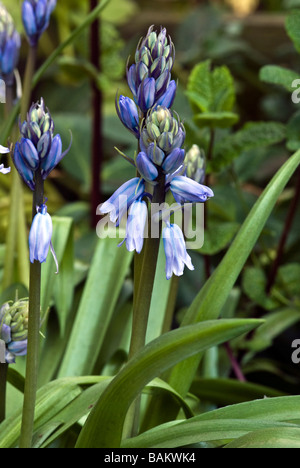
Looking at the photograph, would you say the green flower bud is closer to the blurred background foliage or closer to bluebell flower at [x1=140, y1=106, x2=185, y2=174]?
the blurred background foliage

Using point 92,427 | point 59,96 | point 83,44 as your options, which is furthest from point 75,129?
point 92,427

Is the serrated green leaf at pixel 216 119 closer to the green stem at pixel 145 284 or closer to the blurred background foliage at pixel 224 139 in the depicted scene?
the blurred background foliage at pixel 224 139

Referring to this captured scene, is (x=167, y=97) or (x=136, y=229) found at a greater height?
(x=167, y=97)

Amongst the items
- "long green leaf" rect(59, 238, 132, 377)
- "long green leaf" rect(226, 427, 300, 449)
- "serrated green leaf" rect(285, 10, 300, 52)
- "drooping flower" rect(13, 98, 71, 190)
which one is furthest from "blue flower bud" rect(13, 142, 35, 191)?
"serrated green leaf" rect(285, 10, 300, 52)

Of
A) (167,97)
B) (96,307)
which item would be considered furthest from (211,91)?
(167,97)

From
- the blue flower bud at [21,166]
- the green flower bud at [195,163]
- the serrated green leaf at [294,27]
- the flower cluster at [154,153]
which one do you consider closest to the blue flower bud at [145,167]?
the flower cluster at [154,153]

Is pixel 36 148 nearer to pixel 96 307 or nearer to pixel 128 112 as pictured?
pixel 128 112

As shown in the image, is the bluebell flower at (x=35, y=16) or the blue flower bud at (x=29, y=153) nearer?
the blue flower bud at (x=29, y=153)

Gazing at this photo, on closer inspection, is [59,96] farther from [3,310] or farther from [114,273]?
[3,310]
